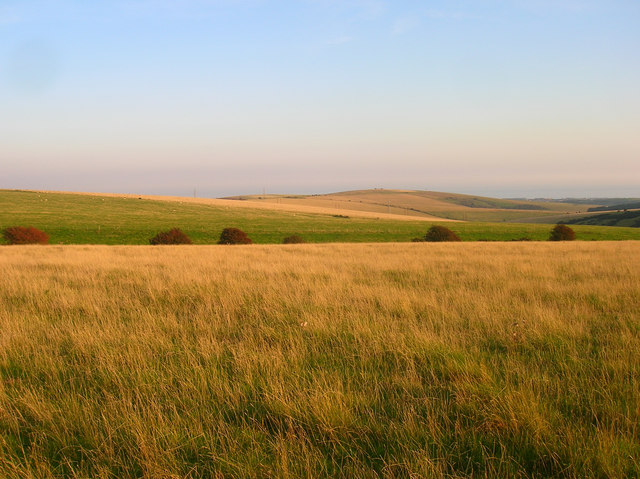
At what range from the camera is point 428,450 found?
260 centimetres

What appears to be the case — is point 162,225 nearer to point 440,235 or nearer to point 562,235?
point 440,235

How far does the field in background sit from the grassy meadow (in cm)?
3518

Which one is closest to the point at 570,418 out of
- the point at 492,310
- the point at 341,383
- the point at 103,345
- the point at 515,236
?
the point at 341,383

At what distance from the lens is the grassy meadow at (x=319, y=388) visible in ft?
8.55

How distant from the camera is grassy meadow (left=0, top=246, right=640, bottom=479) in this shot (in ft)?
8.55

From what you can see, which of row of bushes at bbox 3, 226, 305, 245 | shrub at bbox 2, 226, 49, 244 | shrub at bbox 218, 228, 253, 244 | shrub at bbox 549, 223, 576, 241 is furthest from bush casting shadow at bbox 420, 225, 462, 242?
shrub at bbox 2, 226, 49, 244

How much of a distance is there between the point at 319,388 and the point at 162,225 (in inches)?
1948

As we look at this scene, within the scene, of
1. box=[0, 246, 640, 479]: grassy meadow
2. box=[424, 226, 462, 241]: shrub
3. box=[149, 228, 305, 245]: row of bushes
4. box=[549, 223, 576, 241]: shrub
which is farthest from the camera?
box=[549, 223, 576, 241]: shrub

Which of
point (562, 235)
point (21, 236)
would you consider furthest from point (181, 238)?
point (562, 235)

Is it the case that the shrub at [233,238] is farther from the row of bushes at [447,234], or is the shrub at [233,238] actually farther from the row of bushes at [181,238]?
the row of bushes at [447,234]

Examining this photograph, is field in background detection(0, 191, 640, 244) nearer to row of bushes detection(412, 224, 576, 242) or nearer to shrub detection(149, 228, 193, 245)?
row of bushes detection(412, 224, 576, 242)

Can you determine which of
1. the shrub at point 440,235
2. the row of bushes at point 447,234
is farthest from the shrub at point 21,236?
the shrub at point 440,235

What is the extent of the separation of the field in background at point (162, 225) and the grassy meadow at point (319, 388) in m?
35.2

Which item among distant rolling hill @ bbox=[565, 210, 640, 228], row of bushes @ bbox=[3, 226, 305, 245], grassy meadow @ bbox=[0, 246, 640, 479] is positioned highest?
distant rolling hill @ bbox=[565, 210, 640, 228]
